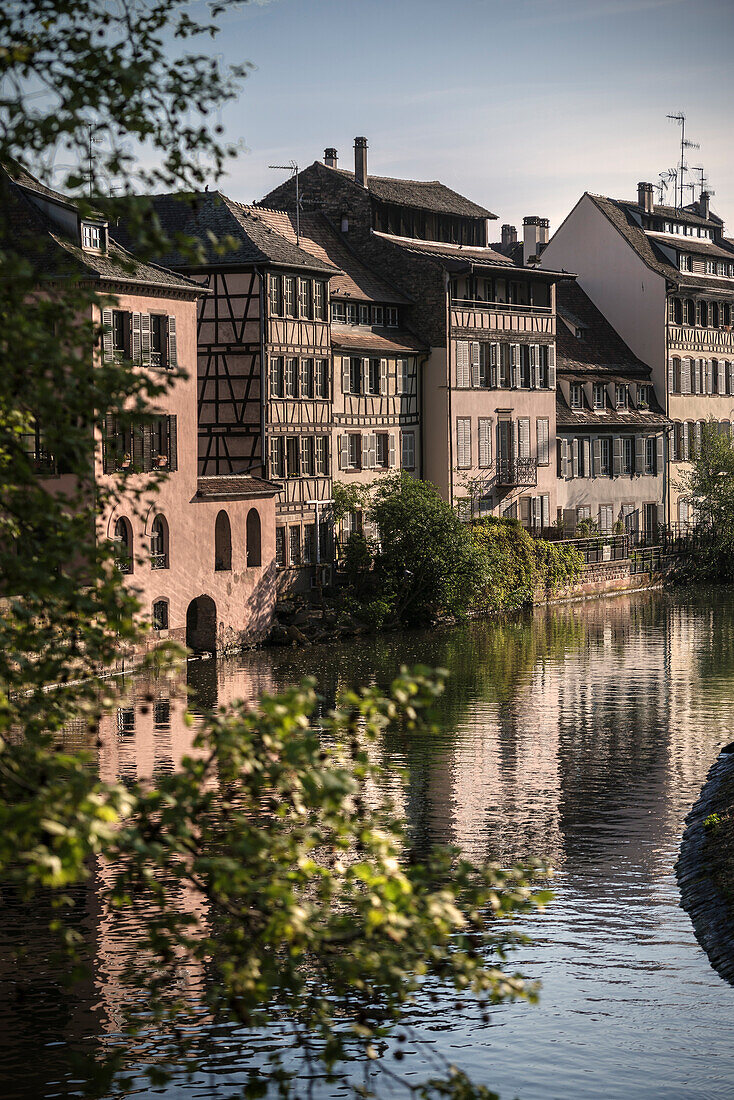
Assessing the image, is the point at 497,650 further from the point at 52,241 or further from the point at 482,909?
the point at 482,909

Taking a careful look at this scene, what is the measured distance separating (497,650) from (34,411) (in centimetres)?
3886

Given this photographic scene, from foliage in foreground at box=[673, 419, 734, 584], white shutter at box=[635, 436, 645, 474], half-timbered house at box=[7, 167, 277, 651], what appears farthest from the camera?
white shutter at box=[635, 436, 645, 474]

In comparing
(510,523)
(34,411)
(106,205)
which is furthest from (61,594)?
(510,523)

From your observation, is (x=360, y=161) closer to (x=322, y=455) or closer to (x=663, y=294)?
(x=322, y=455)

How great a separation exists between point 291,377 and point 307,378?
3.35 ft

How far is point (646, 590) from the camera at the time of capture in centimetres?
6762

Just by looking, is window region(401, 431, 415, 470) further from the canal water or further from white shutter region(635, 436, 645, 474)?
white shutter region(635, 436, 645, 474)

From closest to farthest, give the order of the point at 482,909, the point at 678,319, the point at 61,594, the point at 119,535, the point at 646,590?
the point at 61,594, the point at 482,909, the point at 119,535, the point at 646,590, the point at 678,319

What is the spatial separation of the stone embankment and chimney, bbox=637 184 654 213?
60.8 metres

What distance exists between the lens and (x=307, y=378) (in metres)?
52.9

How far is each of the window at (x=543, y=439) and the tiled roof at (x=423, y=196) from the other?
32.5ft

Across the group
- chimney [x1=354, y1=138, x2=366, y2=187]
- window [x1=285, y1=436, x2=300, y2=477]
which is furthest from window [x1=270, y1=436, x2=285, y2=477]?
chimney [x1=354, y1=138, x2=366, y2=187]

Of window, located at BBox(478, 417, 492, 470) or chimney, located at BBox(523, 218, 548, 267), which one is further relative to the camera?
chimney, located at BBox(523, 218, 548, 267)

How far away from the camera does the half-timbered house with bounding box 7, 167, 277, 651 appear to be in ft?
135
